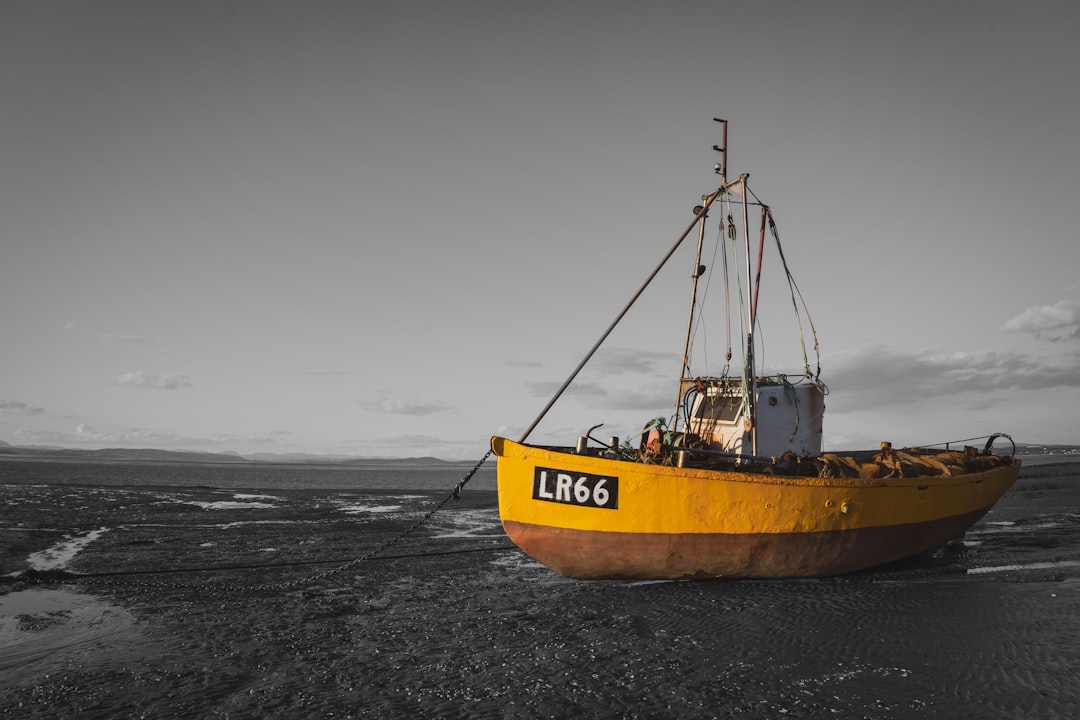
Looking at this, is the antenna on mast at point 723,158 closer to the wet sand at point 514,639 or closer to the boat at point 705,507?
the boat at point 705,507

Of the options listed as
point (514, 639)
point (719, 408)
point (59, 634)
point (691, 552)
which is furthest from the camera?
point (719, 408)

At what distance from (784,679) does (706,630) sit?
1.50 metres

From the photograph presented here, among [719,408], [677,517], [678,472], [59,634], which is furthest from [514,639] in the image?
[719,408]

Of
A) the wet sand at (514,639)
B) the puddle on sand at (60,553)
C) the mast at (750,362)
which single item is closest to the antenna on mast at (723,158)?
the mast at (750,362)

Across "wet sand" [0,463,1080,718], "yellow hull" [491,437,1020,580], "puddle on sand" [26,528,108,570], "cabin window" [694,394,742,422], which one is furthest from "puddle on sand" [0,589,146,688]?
"cabin window" [694,394,742,422]

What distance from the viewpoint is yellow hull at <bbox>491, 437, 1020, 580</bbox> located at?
8.72 m

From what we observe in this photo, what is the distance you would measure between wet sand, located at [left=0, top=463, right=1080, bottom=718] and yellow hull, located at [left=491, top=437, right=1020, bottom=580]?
0.37m

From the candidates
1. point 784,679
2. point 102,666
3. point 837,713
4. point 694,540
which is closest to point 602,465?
point 694,540

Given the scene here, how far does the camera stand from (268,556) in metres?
12.0

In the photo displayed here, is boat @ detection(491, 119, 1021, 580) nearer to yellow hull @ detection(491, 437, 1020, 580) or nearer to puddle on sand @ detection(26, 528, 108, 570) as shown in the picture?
yellow hull @ detection(491, 437, 1020, 580)

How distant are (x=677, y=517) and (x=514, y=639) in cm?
309

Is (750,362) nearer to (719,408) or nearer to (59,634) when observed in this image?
(719,408)

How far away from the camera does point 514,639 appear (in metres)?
6.67

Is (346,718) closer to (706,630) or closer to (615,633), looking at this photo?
(615,633)
